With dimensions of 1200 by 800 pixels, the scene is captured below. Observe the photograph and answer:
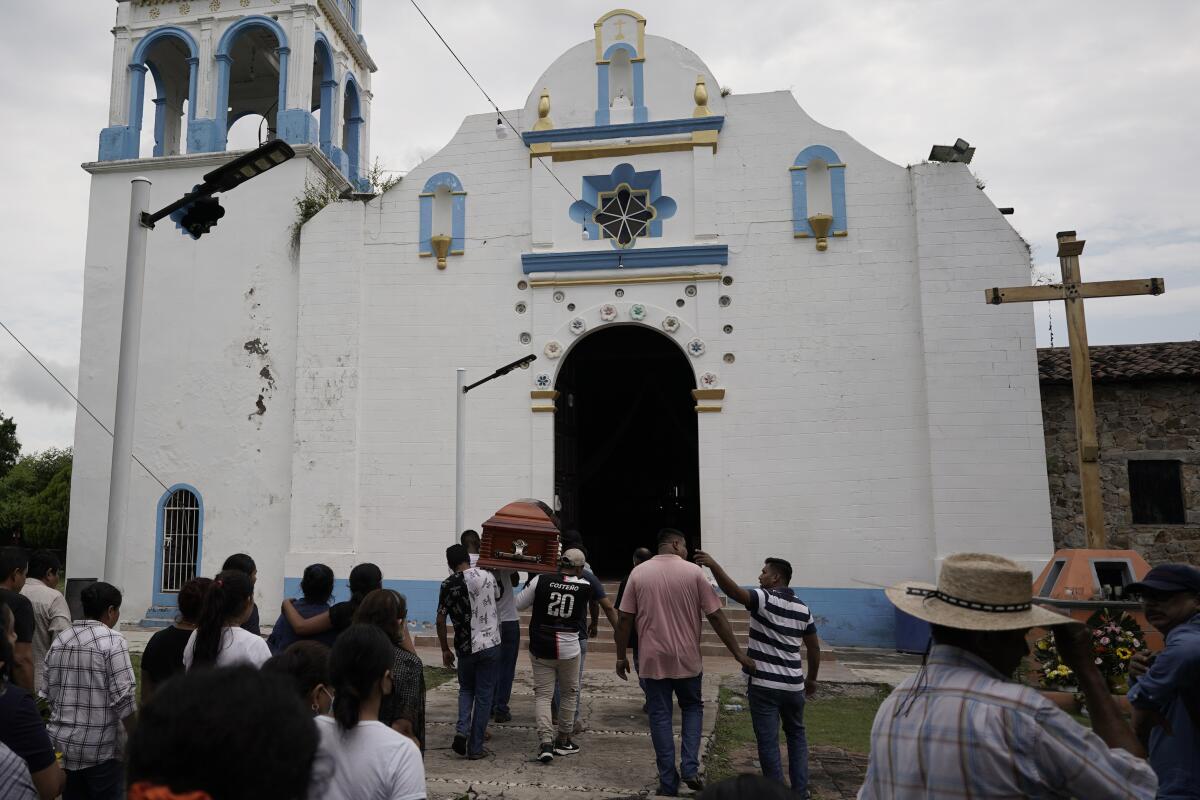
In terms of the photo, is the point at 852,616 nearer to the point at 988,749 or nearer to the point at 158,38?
the point at 988,749

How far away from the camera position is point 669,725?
5.84 m

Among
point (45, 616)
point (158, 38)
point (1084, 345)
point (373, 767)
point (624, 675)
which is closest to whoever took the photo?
point (373, 767)

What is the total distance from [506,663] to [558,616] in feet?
4.71

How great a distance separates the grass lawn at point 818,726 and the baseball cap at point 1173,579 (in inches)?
135

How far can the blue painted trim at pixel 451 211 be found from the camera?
A: 1420 centimetres

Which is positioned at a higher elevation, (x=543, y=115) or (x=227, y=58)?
(x=227, y=58)

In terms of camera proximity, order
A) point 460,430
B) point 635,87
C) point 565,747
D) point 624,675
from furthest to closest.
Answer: point 635,87 → point 460,430 → point 565,747 → point 624,675

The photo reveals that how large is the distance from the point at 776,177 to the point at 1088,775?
12308mm

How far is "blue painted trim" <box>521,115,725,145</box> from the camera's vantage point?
13.7 meters

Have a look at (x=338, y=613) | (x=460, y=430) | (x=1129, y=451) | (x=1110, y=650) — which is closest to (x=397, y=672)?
(x=338, y=613)

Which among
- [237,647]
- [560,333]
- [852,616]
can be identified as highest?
[560,333]

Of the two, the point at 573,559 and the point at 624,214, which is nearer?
the point at 573,559

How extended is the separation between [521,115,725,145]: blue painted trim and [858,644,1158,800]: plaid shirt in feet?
40.8

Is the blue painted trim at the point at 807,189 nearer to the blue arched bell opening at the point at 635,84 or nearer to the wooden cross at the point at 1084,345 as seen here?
the blue arched bell opening at the point at 635,84
